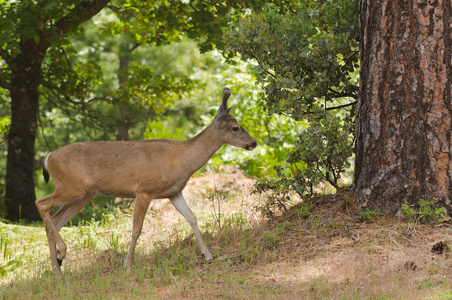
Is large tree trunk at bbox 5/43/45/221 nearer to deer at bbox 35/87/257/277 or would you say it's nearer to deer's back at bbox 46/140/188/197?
deer at bbox 35/87/257/277

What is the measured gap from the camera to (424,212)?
541cm

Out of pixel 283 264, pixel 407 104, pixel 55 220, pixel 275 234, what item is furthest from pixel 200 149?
pixel 407 104

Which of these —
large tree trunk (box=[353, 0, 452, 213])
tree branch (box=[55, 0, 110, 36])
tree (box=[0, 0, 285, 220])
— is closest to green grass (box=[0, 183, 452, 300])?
large tree trunk (box=[353, 0, 452, 213])

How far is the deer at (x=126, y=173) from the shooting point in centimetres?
642

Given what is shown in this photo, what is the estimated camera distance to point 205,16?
10477 millimetres

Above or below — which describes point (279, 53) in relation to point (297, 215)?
above

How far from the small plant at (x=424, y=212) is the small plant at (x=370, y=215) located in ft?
0.86

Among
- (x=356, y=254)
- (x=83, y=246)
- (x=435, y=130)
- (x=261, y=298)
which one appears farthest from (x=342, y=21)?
(x=83, y=246)

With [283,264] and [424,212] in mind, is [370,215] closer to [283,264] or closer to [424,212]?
[424,212]

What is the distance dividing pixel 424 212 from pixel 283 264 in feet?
4.82

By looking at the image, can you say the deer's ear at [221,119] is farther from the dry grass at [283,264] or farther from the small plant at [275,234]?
the small plant at [275,234]

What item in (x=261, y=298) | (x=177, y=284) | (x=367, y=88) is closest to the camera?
(x=261, y=298)

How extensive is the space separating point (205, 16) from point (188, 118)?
1375 cm

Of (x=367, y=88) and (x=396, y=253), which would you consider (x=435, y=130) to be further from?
(x=396, y=253)
